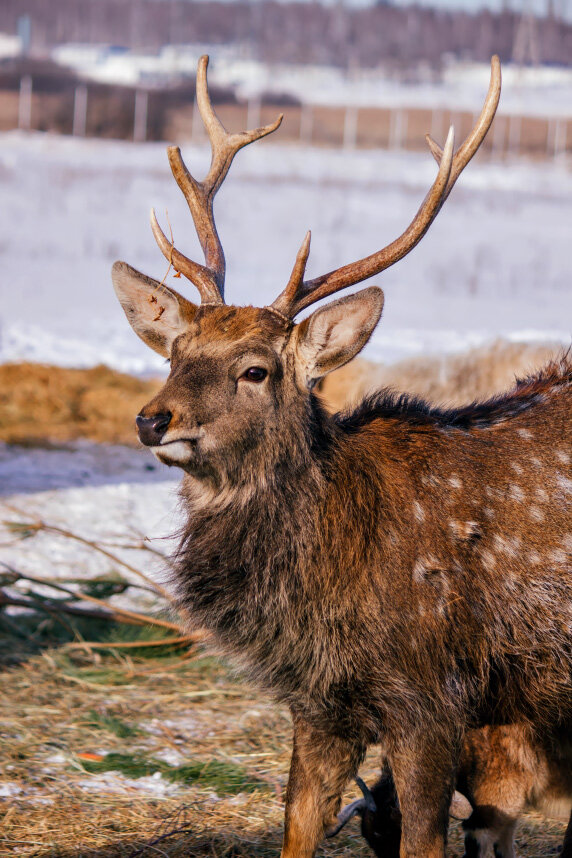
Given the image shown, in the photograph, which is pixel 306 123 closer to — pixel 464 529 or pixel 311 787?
pixel 464 529

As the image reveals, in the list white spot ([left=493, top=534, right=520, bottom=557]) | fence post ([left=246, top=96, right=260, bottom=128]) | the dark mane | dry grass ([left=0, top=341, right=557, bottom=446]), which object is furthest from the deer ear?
fence post ([left=246, top=96, right=260, bottom=128])

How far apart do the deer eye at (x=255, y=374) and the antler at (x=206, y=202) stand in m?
0.49

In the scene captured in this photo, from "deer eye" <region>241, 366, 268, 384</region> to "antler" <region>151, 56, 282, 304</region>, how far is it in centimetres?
49

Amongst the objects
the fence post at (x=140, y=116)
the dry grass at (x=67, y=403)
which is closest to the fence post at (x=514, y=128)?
the fence post at (x=140, y=116)

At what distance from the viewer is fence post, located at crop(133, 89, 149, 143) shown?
3622 centimetres

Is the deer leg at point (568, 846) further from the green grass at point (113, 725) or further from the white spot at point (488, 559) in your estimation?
the green grass at point (113, 725)

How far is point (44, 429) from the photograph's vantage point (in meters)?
11.1

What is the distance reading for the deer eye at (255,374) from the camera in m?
3.94

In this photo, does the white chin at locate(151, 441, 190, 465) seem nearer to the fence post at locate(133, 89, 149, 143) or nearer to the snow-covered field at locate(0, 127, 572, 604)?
the snow-covered field at locate(0, 127, 572, 604)

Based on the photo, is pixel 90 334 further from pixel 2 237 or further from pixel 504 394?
pixel 504 394

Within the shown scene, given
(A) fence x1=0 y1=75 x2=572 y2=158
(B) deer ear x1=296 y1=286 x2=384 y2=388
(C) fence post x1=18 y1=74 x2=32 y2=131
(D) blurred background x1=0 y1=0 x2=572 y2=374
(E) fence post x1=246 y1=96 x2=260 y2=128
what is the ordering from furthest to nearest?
(C) fence post x1=18 y1=74 x2=32 y2=131 < (A) fence x1=0 y1=75 x2=572 y2=158 < (E) fence post x1=246 y1=96 x2=260 y2=128 < (D) blurred background x1=0 y1=0 x2=572 y2=374 < (B) deer ear x1=296 y1=286 x2=384 y2=388

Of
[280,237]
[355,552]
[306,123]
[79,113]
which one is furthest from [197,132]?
[355,552]

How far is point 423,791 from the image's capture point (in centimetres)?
374

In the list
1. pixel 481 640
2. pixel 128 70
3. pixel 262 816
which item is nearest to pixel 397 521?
pixel 481 640
